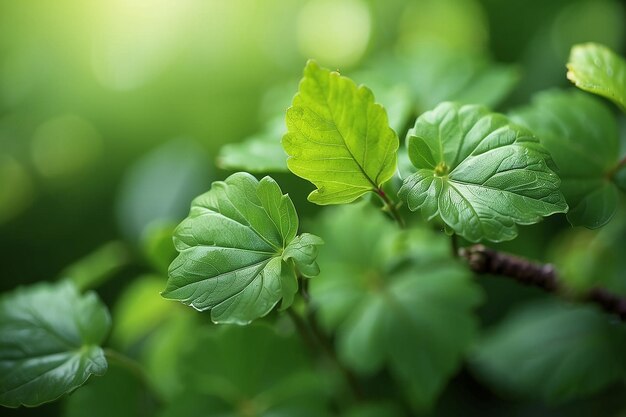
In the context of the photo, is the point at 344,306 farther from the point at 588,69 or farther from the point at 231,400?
the point at 588,69

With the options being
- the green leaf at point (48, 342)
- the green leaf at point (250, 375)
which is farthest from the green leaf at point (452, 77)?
the green leaf at point (48, 342)

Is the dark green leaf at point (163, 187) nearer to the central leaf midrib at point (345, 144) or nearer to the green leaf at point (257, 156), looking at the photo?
the green leaf at point (257, 156)

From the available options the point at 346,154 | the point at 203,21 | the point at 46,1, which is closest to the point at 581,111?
the point at 346,154

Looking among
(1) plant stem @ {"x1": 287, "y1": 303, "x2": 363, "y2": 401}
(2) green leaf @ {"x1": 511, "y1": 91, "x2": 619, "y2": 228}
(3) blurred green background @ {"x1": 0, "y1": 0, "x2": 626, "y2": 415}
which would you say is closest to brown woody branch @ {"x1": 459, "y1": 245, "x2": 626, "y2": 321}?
(2) green leaf @ {"x1": 511, "y1": 91, "x2": 619, "y2": 228}

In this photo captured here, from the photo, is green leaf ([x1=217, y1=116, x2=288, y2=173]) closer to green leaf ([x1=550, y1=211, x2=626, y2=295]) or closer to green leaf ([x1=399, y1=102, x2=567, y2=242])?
green leaf ([x1=399, y1=102, x2=567, y2=242])

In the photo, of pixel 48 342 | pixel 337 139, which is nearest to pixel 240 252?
pixel 337 139
